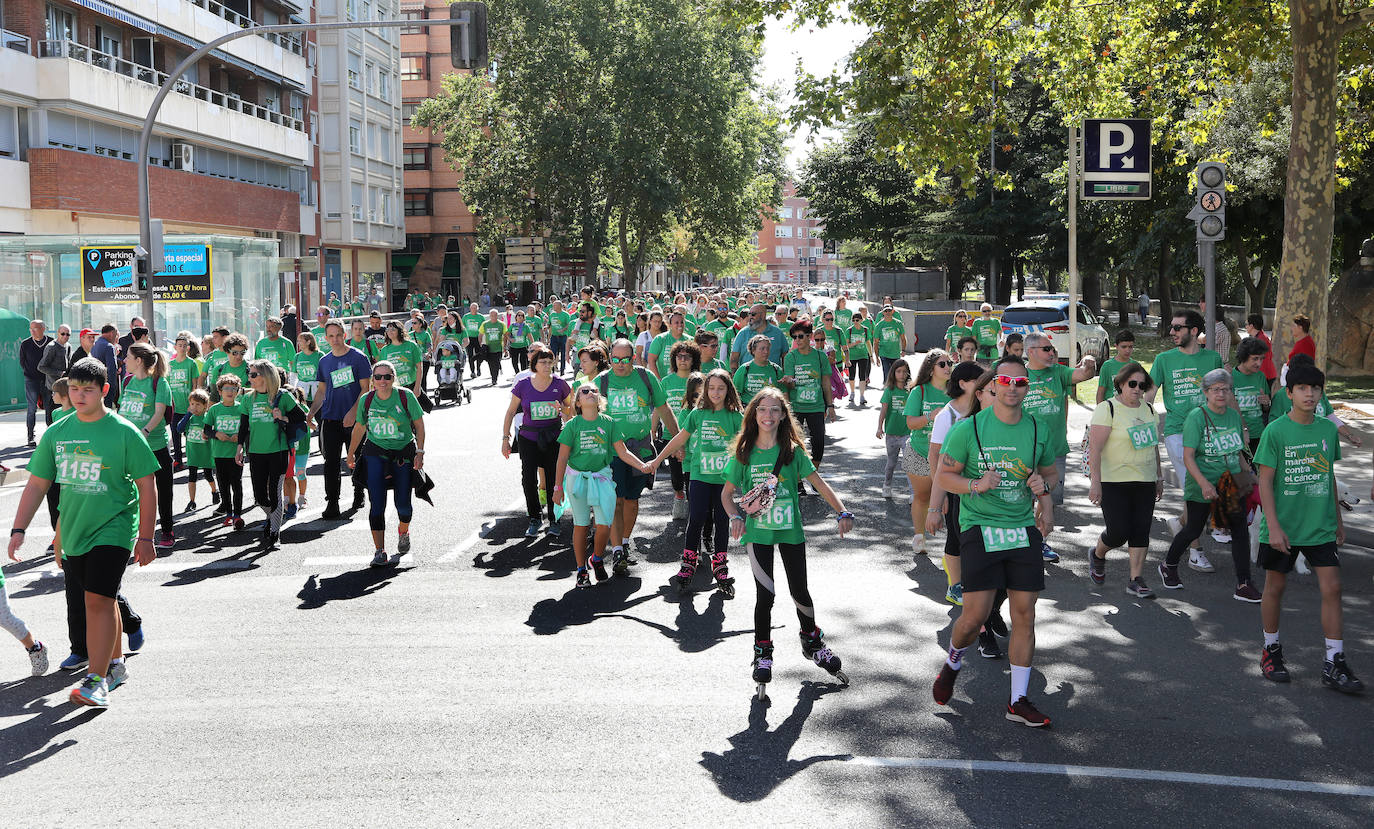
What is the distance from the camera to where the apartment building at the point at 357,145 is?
2231 inches

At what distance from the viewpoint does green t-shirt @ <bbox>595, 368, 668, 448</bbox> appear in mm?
10531

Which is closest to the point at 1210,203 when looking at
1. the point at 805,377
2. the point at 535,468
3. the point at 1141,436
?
the point at 805,377

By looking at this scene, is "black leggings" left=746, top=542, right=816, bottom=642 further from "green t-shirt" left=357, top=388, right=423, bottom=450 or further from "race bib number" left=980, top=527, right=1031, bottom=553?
"green t-shirt" left=357, top=388, right=423, bottom=450

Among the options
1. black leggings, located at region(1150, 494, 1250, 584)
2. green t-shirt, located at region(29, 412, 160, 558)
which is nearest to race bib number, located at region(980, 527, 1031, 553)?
black leggings, located at region(1150, 494, 1250, 584)

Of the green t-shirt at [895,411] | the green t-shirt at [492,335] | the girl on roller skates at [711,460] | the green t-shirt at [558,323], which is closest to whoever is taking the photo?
the girl on roller skates at [711,460]

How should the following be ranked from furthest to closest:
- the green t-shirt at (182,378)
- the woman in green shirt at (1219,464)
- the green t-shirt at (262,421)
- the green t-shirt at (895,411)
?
the green t-shirt at (182,378)
the green t-shirt at (895,411)
the green t-shirt at (262,421)
the woman in green shirt at (1219,464)

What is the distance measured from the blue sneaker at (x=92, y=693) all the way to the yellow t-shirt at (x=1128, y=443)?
6.02 m

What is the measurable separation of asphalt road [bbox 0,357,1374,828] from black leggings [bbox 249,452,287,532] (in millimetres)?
1167

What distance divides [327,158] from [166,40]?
18.1m

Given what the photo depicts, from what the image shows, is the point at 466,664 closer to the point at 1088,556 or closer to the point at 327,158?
the point at 1088,556

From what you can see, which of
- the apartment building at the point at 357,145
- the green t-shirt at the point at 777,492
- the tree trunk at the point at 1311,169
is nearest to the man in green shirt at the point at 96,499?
the green t-shirt at the point at 777,492

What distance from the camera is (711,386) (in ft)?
28.6

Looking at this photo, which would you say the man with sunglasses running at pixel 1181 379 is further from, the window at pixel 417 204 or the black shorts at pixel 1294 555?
the window at pixel 417 204

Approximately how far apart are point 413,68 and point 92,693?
7749 cm
